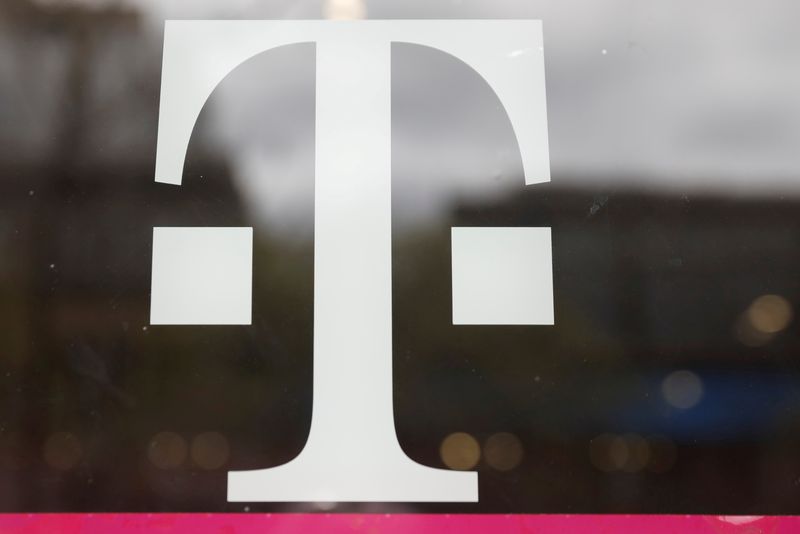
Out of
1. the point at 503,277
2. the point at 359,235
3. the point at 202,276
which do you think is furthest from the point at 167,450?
the point at 503,277

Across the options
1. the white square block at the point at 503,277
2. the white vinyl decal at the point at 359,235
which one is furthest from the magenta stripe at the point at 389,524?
the white square block at the point at 503,277

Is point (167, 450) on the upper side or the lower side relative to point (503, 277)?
lower

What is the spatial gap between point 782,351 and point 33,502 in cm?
119

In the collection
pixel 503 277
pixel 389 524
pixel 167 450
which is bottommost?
pixel 389 524

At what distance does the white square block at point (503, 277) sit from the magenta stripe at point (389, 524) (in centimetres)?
31

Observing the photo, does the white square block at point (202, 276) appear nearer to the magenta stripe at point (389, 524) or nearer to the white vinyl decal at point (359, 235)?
the white vinyl decal at point (359, 235)

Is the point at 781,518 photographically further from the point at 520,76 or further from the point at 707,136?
the point at 520,76

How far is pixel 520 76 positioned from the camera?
93 centimetres

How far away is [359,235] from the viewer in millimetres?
912

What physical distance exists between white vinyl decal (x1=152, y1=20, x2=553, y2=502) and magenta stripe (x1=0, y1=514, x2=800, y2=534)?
3cm

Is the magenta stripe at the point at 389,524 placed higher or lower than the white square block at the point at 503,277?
lower

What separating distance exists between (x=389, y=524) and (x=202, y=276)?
485mm

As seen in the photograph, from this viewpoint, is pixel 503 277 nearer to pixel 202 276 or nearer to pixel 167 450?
pixel 202 276

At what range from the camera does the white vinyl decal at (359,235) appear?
888 mm
